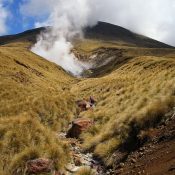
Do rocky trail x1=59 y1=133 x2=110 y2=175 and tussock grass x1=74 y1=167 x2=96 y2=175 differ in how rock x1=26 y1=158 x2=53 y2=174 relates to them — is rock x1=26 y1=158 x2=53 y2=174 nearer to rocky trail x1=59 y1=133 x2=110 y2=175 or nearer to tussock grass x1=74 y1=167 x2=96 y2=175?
rocky trail x1=59 y1=133 x2=110 y2=175

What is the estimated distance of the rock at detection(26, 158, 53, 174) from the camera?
48.1 feet

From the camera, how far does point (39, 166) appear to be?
14812mm

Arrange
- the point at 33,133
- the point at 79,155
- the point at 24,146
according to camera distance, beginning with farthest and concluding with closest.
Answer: the point at 33,133 → the point at 79,155 → the point at 24,146

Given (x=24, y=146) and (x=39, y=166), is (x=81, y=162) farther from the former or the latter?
(x=24, y=146)

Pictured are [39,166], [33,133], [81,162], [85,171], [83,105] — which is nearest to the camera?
[85,171]

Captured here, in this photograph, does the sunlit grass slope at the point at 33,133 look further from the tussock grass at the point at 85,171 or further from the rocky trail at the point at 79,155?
the tussock grass at the point at 85,171

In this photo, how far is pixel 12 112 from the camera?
86.1 feet

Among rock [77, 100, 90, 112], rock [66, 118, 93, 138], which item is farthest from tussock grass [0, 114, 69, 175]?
rock [77, 100, 90, 112]

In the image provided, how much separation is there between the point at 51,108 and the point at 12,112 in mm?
2789

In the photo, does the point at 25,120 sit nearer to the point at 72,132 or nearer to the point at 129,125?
the point at 72,132

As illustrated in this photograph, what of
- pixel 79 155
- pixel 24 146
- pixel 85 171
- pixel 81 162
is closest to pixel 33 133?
pixel 24 146

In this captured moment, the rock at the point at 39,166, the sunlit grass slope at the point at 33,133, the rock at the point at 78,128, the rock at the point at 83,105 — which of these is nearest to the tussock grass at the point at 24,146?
the sunlit grass slope at the point at 33,133

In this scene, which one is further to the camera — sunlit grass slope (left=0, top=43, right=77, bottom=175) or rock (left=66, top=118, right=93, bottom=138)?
rock (left=66, top=118, right=93, bottom=138)

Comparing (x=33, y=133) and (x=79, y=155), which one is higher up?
(x=33, y=133)
